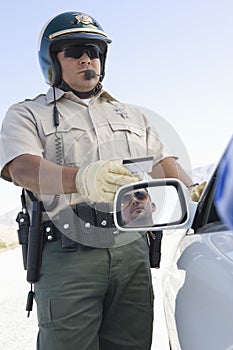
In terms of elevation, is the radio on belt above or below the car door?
above

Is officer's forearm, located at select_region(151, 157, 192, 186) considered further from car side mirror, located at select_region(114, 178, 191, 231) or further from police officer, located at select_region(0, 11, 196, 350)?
car side mirror, located at select_region(114, 178, 191, 231)

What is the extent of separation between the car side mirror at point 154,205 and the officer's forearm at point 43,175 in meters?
0.31

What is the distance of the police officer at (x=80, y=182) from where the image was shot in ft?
8.09

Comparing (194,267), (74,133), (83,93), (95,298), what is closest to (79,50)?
(83,93)

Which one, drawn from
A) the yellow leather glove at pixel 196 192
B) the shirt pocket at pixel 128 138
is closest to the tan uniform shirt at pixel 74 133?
the shirt pocket at pixel 128 138

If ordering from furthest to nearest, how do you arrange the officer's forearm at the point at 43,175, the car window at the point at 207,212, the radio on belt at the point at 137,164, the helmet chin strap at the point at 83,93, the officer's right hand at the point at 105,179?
the helmet chin strap at the point at 83,93
the officer's forearm at the point at 43,175
the radio on belt at the point at 137,164
the officer's right hand at the point at 105,179
the car window at the point at 207,212

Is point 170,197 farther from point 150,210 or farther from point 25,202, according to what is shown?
point 25,202

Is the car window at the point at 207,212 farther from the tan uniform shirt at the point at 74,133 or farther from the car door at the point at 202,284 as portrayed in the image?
the tan uniform shirt at the point at 74,133

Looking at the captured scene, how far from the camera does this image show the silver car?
1.39 metres

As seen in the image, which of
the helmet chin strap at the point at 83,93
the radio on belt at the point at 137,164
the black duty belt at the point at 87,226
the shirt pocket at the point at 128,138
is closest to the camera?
the radio on belt at the point at 137,164

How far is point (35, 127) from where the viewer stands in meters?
2.65

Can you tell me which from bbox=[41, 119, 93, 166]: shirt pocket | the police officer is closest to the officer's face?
the police officer

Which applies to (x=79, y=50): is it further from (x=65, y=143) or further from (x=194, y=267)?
(x=194, y=267)

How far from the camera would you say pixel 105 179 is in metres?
2.19
